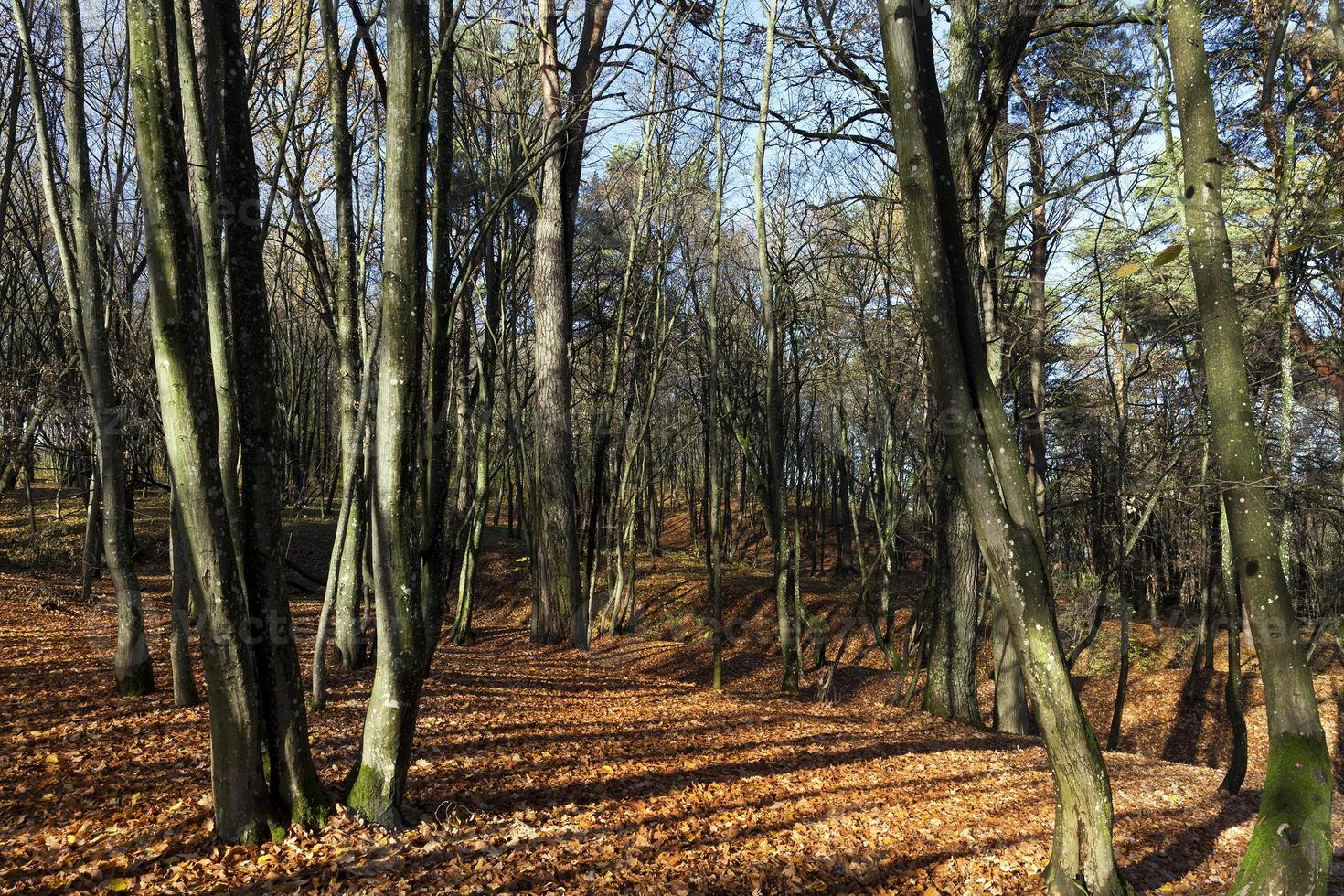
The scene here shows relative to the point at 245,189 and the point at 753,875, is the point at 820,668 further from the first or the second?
the point at 245,189

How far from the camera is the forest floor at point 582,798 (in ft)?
11.8

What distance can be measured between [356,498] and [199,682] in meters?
2.08

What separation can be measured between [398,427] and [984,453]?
3.06m

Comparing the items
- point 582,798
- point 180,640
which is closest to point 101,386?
point 180,640

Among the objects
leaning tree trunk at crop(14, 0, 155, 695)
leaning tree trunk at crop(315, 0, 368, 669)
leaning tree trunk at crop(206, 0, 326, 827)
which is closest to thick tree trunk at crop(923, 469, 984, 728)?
leaning tree trunk at crop(315, 0, 368, 669)

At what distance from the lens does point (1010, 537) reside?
4.08 meters

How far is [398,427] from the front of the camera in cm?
381

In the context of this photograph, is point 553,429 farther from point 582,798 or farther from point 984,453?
point 984,453

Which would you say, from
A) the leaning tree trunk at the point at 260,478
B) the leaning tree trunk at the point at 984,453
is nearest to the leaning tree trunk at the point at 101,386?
the leaning tree trunk at the point at 260,478

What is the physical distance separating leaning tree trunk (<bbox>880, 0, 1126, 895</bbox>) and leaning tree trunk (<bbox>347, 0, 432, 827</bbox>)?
Result: 8.50ft

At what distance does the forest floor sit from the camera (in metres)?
3.60

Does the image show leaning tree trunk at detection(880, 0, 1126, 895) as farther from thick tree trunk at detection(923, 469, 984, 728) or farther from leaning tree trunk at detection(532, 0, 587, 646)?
leaning tree trunk at detection(532, 0, 587, 646)

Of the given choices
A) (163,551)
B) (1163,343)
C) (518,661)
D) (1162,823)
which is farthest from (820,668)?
(163,551)

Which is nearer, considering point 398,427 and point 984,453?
point 398,427
